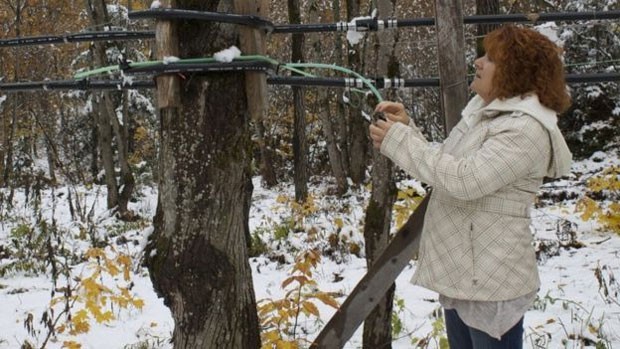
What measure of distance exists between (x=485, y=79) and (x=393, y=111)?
0.33 meters

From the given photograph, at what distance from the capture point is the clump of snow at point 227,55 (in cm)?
194

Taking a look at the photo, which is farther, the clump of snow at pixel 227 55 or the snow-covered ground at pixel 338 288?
the snow-covered ground at pixel 338 288

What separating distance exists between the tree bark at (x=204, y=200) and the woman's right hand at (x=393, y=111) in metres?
0.50

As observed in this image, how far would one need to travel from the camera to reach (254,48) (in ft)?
6.66

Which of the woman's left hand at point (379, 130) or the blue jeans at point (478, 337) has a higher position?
the woman's left hand at point (379, 130)

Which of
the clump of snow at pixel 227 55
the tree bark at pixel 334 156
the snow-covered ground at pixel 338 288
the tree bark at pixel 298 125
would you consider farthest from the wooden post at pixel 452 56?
Result: the tree bark at pixel 334 156

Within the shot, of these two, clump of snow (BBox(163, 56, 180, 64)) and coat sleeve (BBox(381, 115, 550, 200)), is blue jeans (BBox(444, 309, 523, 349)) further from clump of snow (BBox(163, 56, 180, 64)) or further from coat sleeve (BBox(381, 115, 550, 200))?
clump of snow (BBox(163, 56, 180, 64))

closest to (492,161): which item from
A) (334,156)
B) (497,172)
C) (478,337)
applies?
(497,172)

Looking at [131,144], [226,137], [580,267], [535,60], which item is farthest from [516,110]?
[131,144]

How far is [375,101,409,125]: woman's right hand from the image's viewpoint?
1.99 metres

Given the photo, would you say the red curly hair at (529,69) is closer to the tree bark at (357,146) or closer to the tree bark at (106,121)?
the tree bark at (106,121)

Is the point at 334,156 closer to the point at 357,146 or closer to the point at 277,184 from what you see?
the point at 357,146

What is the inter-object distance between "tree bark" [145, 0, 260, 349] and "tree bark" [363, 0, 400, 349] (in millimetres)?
1227

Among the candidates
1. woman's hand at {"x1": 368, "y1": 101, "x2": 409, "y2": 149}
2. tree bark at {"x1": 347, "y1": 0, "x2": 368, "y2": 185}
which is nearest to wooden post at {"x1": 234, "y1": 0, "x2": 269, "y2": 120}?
woman's hand at {"x1": 368, "y1": 101, "x2": 409, "y2": 149}
